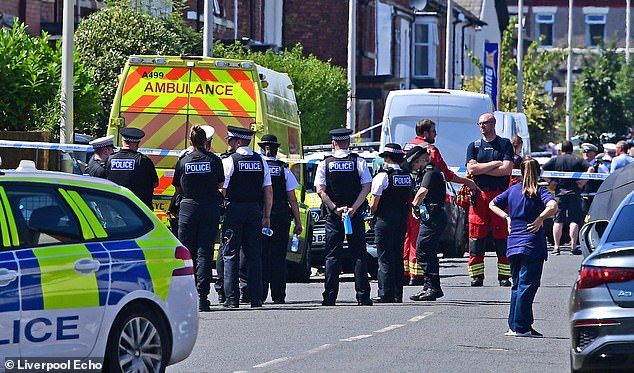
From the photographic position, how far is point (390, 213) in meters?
16.4

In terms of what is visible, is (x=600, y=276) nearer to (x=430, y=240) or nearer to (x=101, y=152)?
(x=430, y=240)

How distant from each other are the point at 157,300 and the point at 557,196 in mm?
17970

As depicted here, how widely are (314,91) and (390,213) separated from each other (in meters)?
19.9

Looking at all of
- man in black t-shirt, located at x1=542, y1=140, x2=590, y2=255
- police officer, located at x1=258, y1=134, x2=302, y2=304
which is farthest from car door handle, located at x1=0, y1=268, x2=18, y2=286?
man in black t-shirt, located at x1=542, y1=140, x2=590, y2=255

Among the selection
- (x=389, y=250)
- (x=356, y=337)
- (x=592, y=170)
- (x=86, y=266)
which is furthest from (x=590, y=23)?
(x=86, y=266)

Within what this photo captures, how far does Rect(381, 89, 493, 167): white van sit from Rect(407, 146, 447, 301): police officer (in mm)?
9876

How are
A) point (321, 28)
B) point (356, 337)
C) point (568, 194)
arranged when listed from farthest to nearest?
point (321, 28) → point (568, 194) → point (356, 337)

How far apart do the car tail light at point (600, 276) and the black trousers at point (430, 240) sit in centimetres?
703

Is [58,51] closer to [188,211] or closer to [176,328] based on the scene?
[188,211]

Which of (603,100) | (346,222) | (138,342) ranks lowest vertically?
(138,342)

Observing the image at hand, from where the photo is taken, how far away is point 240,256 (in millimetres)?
16031

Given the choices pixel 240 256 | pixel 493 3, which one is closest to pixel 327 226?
pixel 240 256

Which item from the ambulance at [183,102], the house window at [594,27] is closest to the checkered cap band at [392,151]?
the ambulance at [183,102]

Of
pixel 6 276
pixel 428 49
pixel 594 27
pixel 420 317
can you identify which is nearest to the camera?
pixel 6 276
